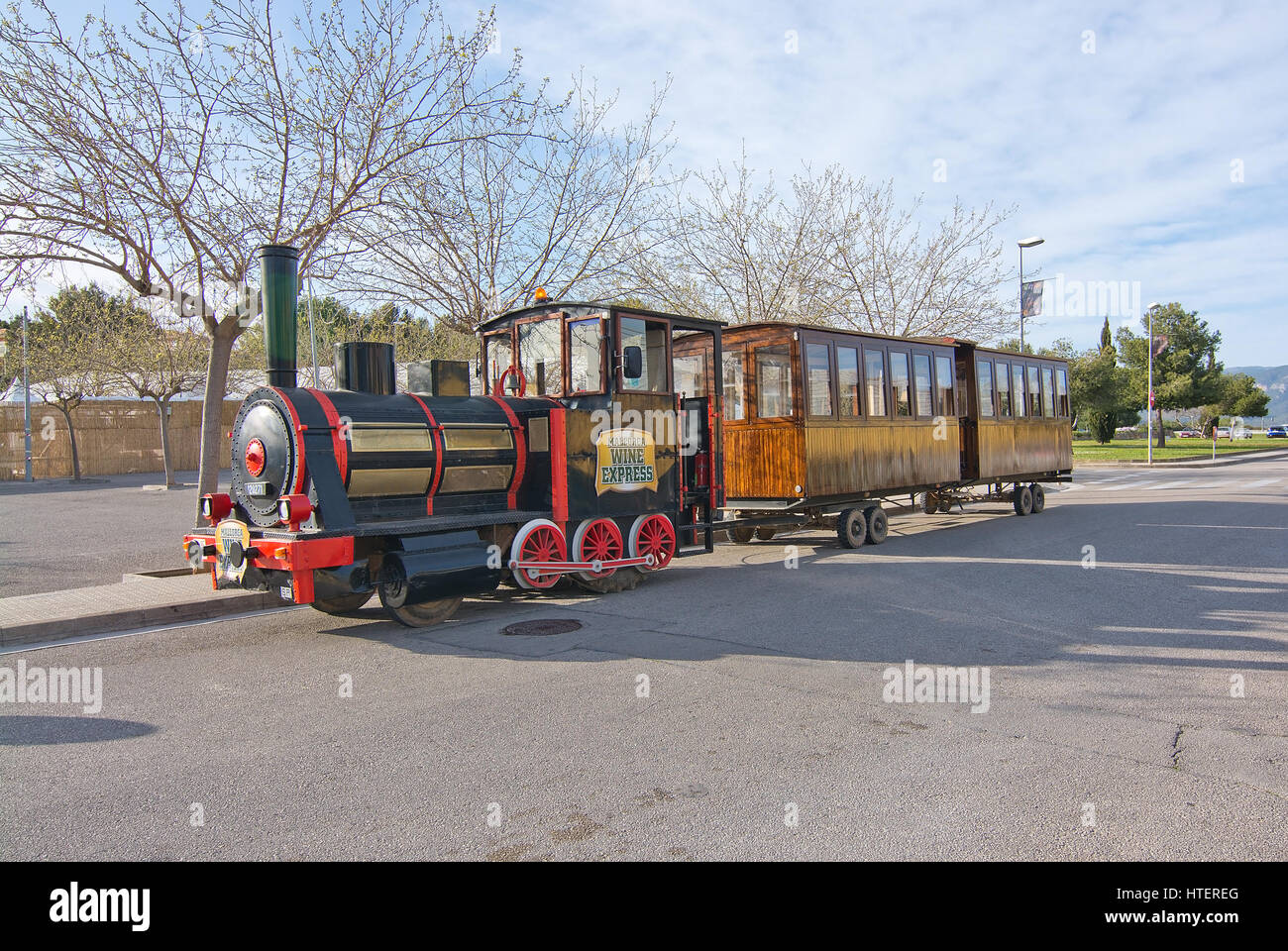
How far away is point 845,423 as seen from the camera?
12953 millimetres

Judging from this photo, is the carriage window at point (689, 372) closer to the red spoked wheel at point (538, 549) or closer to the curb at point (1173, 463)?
the red spoked wheel at point (538, 549)

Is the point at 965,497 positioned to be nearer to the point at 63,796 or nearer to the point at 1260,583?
the point at 1260,583

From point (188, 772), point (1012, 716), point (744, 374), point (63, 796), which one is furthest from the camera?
point (744, 374)

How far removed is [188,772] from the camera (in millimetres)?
4504

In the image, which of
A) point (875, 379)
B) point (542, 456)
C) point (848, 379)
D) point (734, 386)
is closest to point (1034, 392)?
point (875, 379)

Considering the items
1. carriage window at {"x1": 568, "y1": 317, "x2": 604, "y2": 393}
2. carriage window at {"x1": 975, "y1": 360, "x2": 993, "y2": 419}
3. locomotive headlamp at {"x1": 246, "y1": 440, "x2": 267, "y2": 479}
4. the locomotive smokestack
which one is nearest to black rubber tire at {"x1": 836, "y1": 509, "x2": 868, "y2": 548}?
carriage window at {"x1": 975, "y1": 360, "x2": 993, "y2": 419}

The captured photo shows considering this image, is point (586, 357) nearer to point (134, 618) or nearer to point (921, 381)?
point (134, 618)

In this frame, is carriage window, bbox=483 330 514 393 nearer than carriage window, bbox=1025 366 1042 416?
Yes

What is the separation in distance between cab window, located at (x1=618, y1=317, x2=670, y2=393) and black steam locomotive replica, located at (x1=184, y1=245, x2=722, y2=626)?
2 cm

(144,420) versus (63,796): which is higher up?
(144,420)

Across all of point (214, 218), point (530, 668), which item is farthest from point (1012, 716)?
point (214, 218)

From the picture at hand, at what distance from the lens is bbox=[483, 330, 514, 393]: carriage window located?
10062 millimetres

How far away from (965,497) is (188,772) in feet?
50.2

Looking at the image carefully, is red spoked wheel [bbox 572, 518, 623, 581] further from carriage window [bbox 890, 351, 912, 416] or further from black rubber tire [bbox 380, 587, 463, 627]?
carriage window [bbox 890, 351, 912, 416]
